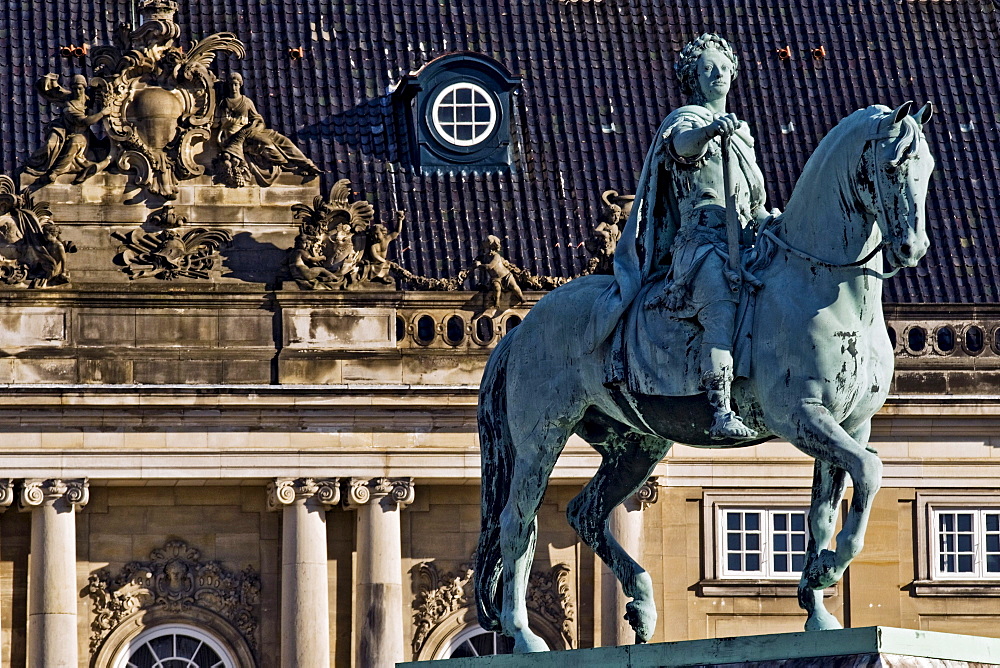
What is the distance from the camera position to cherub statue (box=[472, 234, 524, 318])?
3881cm

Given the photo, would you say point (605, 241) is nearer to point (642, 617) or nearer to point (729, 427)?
point (642, 617)

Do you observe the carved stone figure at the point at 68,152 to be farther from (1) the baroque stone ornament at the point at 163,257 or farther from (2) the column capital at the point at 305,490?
(2) the column capital at the point at 305,490

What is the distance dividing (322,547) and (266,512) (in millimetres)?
1048

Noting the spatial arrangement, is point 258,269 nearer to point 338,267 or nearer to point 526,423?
point 338,267

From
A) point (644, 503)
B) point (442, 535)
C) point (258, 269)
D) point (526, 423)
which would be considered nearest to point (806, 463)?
point (644, 503)

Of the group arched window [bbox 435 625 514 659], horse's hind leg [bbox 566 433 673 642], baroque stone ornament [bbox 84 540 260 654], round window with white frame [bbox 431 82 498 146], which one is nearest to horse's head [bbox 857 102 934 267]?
horse's hind leg [bbox 566 433 673 642]

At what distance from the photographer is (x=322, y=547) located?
127 ft

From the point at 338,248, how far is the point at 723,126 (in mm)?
20858

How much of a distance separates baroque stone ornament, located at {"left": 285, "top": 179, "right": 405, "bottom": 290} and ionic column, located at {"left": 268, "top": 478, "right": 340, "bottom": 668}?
2.38m

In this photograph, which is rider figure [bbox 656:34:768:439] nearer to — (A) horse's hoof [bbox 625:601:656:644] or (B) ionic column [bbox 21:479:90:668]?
(A) horse's hoof [bbox 625:601:656:644]

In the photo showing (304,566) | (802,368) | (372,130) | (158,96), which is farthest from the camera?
(372,130)

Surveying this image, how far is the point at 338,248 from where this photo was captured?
3894 centimetres

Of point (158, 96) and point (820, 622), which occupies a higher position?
point (158, 96)

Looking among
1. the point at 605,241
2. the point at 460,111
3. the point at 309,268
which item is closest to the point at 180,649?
the point at 309,268
